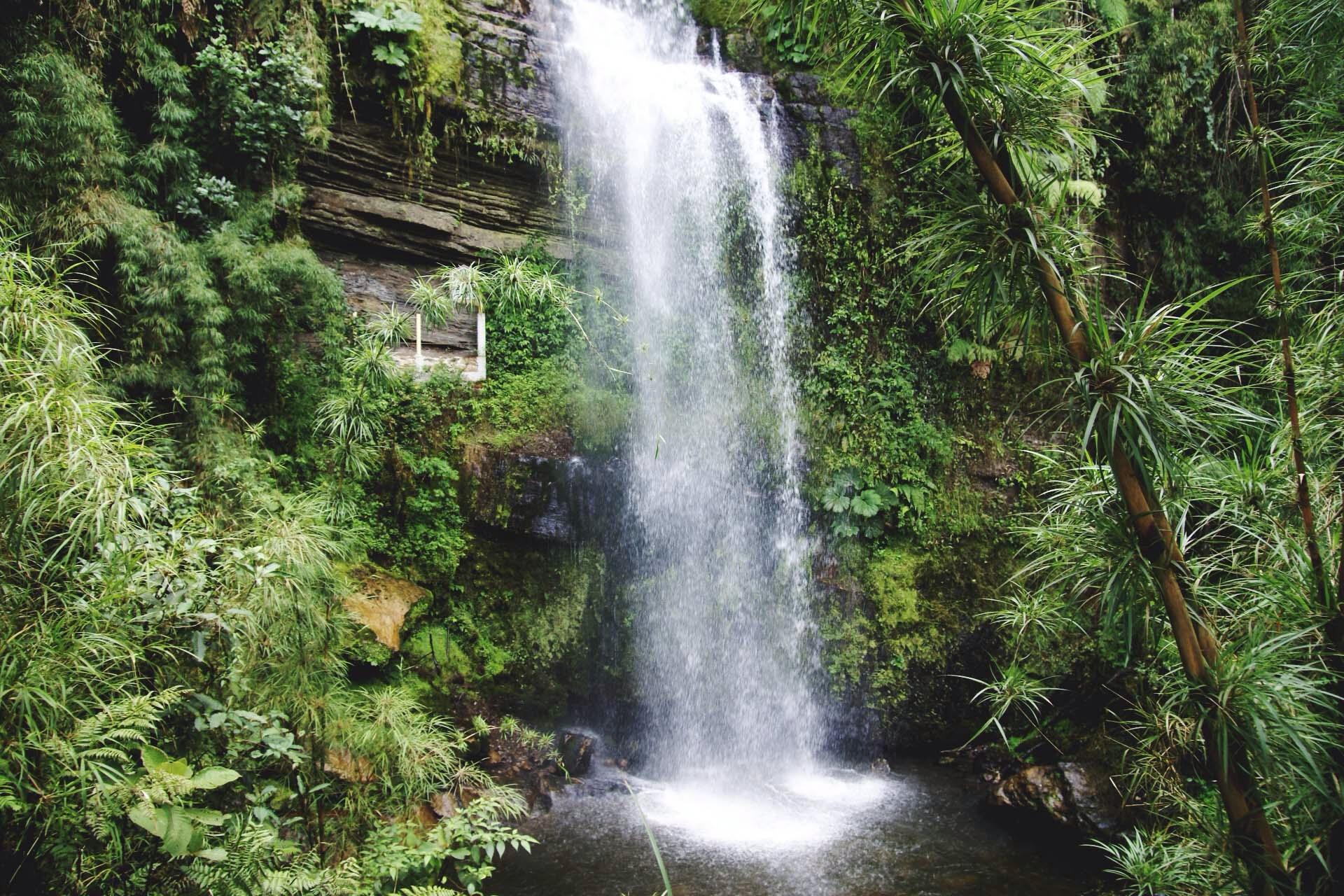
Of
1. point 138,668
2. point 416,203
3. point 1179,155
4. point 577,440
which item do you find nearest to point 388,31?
point 416,203

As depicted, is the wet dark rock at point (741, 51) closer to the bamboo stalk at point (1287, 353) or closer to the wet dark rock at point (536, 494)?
the wet dark rock at point (536, 494)

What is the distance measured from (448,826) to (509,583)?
3247mm

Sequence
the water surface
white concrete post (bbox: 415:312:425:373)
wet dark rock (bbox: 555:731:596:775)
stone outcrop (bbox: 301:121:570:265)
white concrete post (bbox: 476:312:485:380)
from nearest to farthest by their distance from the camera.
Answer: the water surface, wet dark rock (bbox: 555:731:596:775), stone outcrop (bbox: 301:121:570:265), white concrete post (bbox: 415:312:425:373), white concrete post (bbox: 476:312:485:380)

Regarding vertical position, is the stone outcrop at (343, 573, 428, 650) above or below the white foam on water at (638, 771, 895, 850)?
above

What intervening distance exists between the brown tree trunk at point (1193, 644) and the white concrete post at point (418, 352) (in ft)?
18.4

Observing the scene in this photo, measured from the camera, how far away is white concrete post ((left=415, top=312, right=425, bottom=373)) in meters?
6.27

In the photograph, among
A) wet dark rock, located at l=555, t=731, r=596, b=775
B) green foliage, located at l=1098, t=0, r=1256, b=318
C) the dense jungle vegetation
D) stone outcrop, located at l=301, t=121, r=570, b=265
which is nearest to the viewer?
the dense jungle vegetation

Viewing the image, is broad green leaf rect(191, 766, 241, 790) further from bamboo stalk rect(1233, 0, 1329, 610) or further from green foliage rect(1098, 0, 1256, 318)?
green foliage rect(1098, 0, 1256, 318)

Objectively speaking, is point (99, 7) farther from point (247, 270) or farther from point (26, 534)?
point (26, 534)

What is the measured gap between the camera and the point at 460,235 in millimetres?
6473

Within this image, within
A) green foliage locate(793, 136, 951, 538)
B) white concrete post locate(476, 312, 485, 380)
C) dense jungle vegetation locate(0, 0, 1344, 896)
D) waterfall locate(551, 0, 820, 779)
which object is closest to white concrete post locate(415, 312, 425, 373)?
dense jungle vegetation locate(0, 0, 1344, 896)

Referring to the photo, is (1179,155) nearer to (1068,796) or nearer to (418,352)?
(1068,796)

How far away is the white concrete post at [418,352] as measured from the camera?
6266 millimetres

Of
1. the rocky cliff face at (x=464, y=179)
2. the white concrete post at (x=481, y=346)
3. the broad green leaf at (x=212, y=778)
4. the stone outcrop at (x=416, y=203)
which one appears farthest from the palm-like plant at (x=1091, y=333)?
the rocky cliff face at (x=464, y=179)
